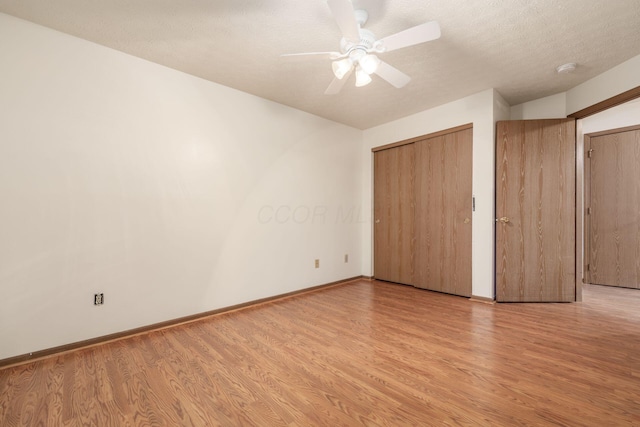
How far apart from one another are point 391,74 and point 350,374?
7.18 ft

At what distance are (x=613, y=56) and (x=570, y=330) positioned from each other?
2.48 metres

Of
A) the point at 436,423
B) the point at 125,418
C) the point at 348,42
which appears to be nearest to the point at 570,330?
the point at 436,423

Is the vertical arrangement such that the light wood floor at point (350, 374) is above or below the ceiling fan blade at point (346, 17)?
below

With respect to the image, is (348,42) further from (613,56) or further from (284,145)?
(613,56)

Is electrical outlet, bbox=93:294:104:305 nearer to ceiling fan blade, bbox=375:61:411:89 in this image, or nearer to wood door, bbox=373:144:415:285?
ceiling fan blade, bbox=375:61:411:89

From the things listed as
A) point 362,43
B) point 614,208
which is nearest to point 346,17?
point 362,43

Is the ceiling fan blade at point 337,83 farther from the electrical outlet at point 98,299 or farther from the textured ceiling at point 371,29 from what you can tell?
the electrical outlet at point 98,299

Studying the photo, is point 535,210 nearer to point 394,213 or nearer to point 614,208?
point 394,213

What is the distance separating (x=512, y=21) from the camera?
2.02m

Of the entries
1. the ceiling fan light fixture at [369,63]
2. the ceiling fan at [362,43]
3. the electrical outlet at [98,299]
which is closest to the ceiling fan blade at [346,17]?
the ceiling fan at [362,43]

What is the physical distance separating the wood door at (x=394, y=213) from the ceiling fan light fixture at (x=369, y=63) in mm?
2225

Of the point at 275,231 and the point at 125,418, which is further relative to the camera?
the point at 275,231

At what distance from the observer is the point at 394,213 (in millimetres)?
4234

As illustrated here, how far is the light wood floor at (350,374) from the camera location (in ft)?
4.59
